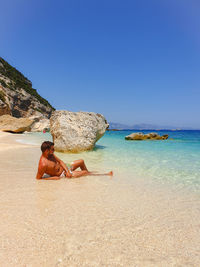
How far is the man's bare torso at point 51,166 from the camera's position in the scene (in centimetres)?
454

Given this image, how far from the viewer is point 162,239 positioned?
7.11ft

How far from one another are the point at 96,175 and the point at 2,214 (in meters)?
2.96

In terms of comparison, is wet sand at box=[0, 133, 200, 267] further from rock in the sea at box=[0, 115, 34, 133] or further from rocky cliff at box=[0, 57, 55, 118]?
rocky cliff at box=[0, 57, 55, 118]

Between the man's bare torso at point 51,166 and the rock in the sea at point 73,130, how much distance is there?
5.43 meters

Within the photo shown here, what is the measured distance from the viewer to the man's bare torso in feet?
14.9

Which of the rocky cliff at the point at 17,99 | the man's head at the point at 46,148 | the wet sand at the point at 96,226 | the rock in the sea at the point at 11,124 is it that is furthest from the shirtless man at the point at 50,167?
the rocky cliff at the point at 17,99

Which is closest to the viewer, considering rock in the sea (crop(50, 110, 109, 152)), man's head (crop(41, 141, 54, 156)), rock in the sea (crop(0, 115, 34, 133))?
man's head (crop(41, 141, 54, 156))

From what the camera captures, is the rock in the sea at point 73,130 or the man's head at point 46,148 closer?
the man's head at point 46,148

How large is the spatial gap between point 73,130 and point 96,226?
8.56 m

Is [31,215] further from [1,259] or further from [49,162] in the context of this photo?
[49,162]

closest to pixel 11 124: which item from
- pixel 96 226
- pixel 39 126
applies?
pixel 39 126

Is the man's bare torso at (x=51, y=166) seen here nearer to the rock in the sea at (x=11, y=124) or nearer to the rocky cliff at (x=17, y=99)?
the rock in the sea at (x=11, y=124)

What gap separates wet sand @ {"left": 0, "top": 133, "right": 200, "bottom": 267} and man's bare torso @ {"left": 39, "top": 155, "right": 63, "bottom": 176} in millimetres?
490

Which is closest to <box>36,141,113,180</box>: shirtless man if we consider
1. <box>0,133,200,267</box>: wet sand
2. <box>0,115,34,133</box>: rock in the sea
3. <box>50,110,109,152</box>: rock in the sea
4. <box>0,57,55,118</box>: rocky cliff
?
<box>0,133,200,267</box>: wet sand
